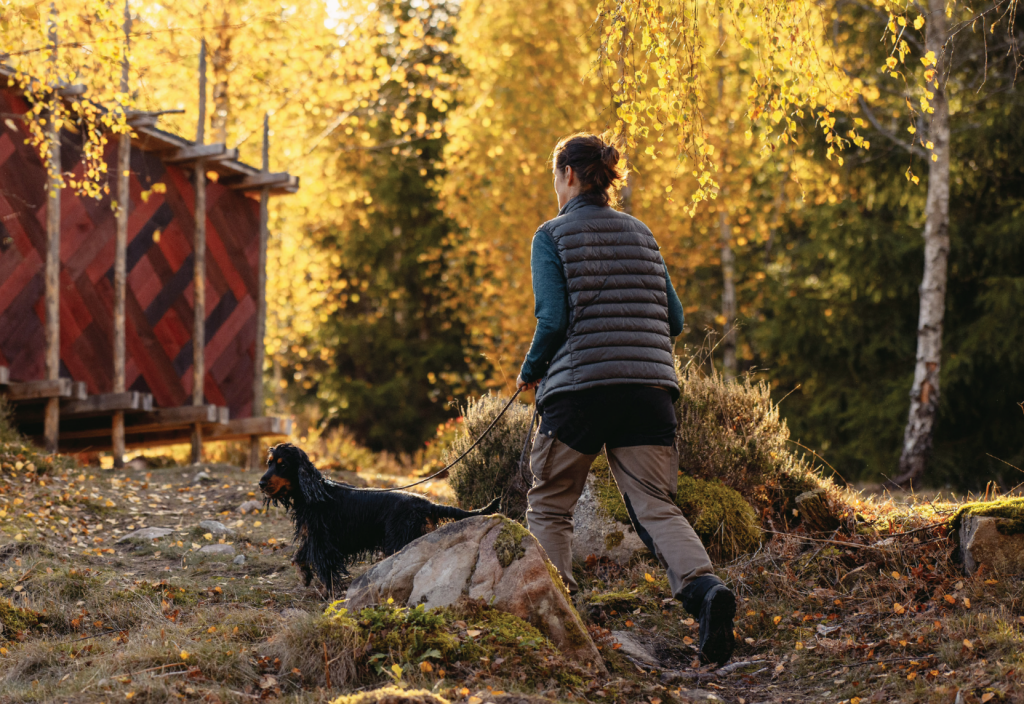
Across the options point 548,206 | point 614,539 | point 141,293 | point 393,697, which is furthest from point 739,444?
point 548,206

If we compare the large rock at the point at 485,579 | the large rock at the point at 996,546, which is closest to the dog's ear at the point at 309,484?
the large rock at the point at 485,579

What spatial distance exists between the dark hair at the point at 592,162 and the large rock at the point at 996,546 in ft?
7.21

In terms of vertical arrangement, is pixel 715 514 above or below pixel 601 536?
above

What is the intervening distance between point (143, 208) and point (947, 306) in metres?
8.97

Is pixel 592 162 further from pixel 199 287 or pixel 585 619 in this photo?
pixel 199 287

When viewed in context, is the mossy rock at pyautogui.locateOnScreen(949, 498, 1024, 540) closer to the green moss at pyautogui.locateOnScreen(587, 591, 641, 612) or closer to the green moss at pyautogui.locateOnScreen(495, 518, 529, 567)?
the green moss at pyautogui.locateOnScreen(587, 591, 641, 612)

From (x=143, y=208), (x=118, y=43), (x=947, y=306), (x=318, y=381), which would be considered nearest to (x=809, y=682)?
(x=118, y=43)

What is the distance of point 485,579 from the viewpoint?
362 centimetres

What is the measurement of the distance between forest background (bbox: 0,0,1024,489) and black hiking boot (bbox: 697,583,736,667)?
106 inches

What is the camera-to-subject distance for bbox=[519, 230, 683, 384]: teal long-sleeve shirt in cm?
368

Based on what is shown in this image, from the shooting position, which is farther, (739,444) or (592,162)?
(739,444)

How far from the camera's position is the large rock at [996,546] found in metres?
4.08

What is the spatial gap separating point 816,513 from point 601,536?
116 cm

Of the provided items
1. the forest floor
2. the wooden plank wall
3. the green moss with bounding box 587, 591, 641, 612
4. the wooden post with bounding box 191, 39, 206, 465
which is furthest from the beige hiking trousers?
the wooden post with bounding box 191, 39, 206, 465
